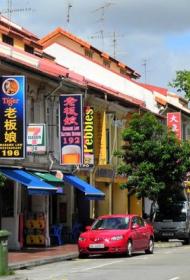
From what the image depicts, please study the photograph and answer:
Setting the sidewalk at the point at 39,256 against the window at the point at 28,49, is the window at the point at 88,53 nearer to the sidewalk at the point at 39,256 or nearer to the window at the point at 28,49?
the window at the point at 28,49

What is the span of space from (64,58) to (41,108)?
1499cm

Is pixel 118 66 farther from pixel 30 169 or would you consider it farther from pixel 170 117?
pixel 30 169

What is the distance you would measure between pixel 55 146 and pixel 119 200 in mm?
11283

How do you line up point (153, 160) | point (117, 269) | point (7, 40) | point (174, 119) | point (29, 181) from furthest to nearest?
point (174, 119)
point (153, 160)
point (7, 40)
point (29, 181)
point (117, 269)

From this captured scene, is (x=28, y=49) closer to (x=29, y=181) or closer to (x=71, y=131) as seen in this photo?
(x=71, y=131)

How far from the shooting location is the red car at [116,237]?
23172mm

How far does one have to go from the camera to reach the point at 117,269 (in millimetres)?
18656

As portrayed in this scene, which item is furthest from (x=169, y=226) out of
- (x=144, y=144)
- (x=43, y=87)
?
(x=43, y=87)

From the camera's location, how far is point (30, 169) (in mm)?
27047

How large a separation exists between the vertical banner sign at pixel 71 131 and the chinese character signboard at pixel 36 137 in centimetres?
284

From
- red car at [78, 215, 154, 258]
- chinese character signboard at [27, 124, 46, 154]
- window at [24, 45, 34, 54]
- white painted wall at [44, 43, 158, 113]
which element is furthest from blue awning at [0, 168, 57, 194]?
white painted wall at [44, 43, 158, 113]

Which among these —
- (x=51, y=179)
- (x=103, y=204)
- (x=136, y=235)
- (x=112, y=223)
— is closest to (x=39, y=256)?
(x=112, y=223)

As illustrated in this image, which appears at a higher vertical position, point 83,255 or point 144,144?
point 144,144

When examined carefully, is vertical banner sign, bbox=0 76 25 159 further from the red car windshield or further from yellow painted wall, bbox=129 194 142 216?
yellow painted wall, bbox=129 194 142 216
